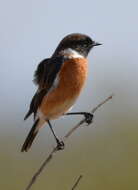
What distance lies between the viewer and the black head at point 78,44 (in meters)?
8.55

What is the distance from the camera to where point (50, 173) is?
1315 centimetres

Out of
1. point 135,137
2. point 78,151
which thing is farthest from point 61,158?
point 135,137

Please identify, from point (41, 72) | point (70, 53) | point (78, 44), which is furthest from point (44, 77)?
point (78, 44)

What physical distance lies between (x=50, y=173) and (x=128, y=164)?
3.43 feet

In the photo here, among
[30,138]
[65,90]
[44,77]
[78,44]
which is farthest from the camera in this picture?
[78,44]

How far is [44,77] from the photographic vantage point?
27.0ft

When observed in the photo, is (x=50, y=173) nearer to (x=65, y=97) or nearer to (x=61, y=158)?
(x=61, y=158)


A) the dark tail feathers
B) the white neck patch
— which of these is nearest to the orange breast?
the white neck patch

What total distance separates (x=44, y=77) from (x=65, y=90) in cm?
23

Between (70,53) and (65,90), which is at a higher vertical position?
(70,53)

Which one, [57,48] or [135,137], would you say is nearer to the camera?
[57,48]

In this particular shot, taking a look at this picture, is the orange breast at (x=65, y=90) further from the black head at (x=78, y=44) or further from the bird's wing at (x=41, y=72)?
the black head at (x=78, y=44)

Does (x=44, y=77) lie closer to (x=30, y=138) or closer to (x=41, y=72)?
(x=41, y=72)

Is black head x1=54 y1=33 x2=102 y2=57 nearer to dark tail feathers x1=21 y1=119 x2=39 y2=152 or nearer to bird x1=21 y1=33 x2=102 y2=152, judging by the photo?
bird x1=21 y1=33 x2=102 y2=152
